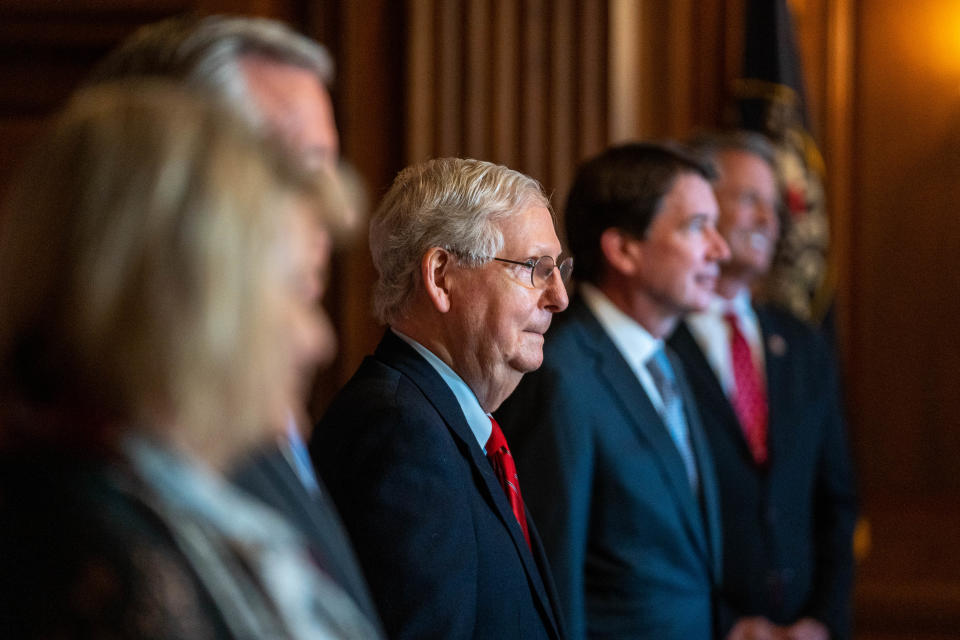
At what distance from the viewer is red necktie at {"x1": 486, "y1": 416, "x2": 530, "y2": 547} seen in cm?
203

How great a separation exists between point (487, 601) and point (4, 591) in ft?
3.43

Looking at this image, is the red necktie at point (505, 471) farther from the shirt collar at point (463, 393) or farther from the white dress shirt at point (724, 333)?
the white dress shirt at point (724, 333)

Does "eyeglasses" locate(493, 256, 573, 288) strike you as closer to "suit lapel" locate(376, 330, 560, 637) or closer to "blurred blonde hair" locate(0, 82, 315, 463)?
"suit lapel" locate(376, 330, 560, 637)

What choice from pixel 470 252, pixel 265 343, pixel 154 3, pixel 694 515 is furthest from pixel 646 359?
pixel 154 3

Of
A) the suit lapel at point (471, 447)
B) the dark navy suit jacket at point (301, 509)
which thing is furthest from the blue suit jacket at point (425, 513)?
the dark navy suit jacket at point (301, 509)

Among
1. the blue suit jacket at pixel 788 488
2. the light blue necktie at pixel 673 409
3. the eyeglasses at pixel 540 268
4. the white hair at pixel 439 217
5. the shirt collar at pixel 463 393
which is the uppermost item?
the white hair at pixel 439 217

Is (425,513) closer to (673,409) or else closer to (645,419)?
(645,419)

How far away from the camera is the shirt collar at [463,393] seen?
200 centimetres

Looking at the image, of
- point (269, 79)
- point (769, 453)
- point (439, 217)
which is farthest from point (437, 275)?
point (769, 453)

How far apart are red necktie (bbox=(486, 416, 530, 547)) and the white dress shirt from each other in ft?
4.60

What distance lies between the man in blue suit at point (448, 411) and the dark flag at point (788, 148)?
7.47 ft

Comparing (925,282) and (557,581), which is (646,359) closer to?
(557,581)

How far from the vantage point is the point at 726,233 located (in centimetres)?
372

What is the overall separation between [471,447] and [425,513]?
196 mm
